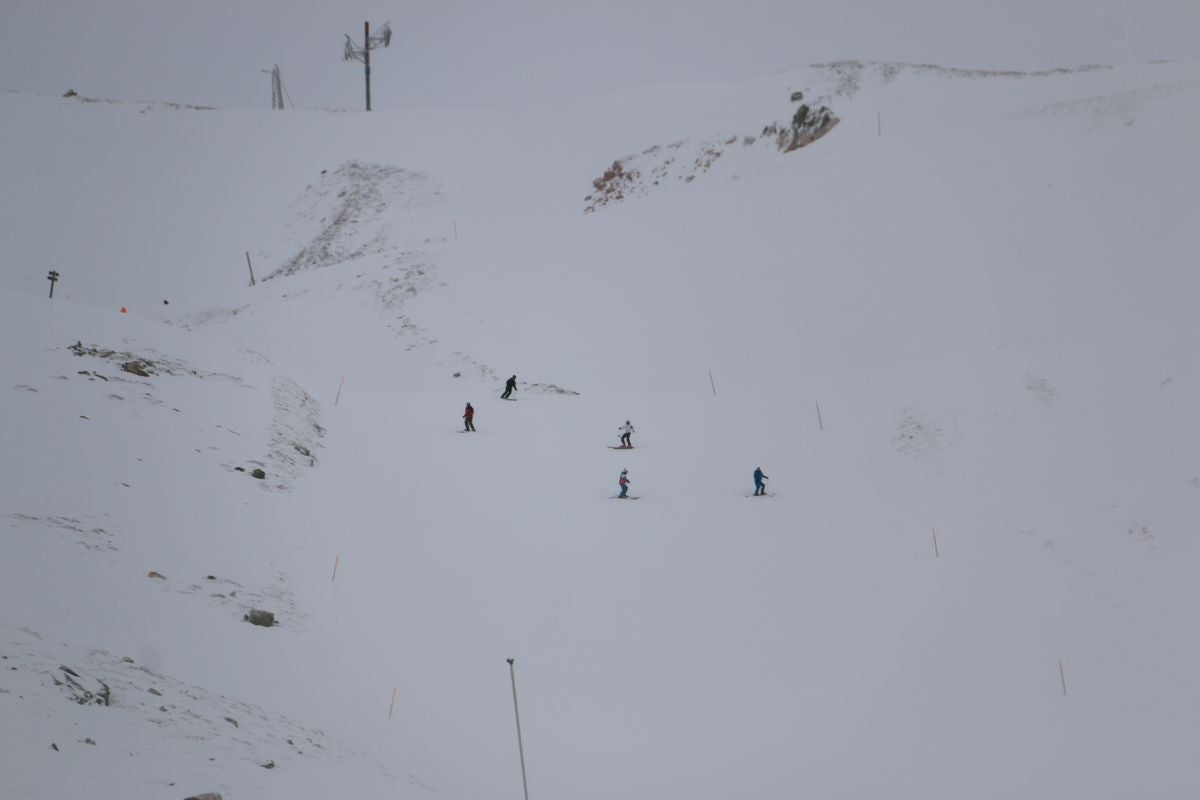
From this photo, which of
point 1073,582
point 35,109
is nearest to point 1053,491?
point 1073,582

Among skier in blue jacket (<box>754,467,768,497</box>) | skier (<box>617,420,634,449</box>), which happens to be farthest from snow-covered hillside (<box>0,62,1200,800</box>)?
skier (<box>617,420,634,449</box>)

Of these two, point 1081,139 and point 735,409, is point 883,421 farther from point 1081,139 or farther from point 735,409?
point 1081,139

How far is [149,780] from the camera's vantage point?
6.68 m

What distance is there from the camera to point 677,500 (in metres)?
21.6

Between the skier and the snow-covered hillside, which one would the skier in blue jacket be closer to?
the snow-covered hillside

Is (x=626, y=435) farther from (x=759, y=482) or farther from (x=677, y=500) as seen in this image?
(x=759, y=482)

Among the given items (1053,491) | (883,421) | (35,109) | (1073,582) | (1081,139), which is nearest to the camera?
(1073,582)

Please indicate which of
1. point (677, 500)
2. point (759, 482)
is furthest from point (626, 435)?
point (759, 482)

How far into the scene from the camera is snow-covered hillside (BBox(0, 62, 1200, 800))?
10875mm

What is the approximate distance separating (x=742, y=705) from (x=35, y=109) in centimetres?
8376

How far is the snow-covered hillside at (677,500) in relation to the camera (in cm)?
1088

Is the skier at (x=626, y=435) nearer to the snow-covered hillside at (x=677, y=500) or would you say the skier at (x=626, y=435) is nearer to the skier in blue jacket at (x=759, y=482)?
the snow-covered hillside at (x=677, y=500)

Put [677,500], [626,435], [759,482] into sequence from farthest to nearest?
[626,435], [677,500], [759,482]

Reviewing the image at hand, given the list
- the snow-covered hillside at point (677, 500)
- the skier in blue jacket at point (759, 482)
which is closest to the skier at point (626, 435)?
the snow-covered hillside at point (677, 500)
